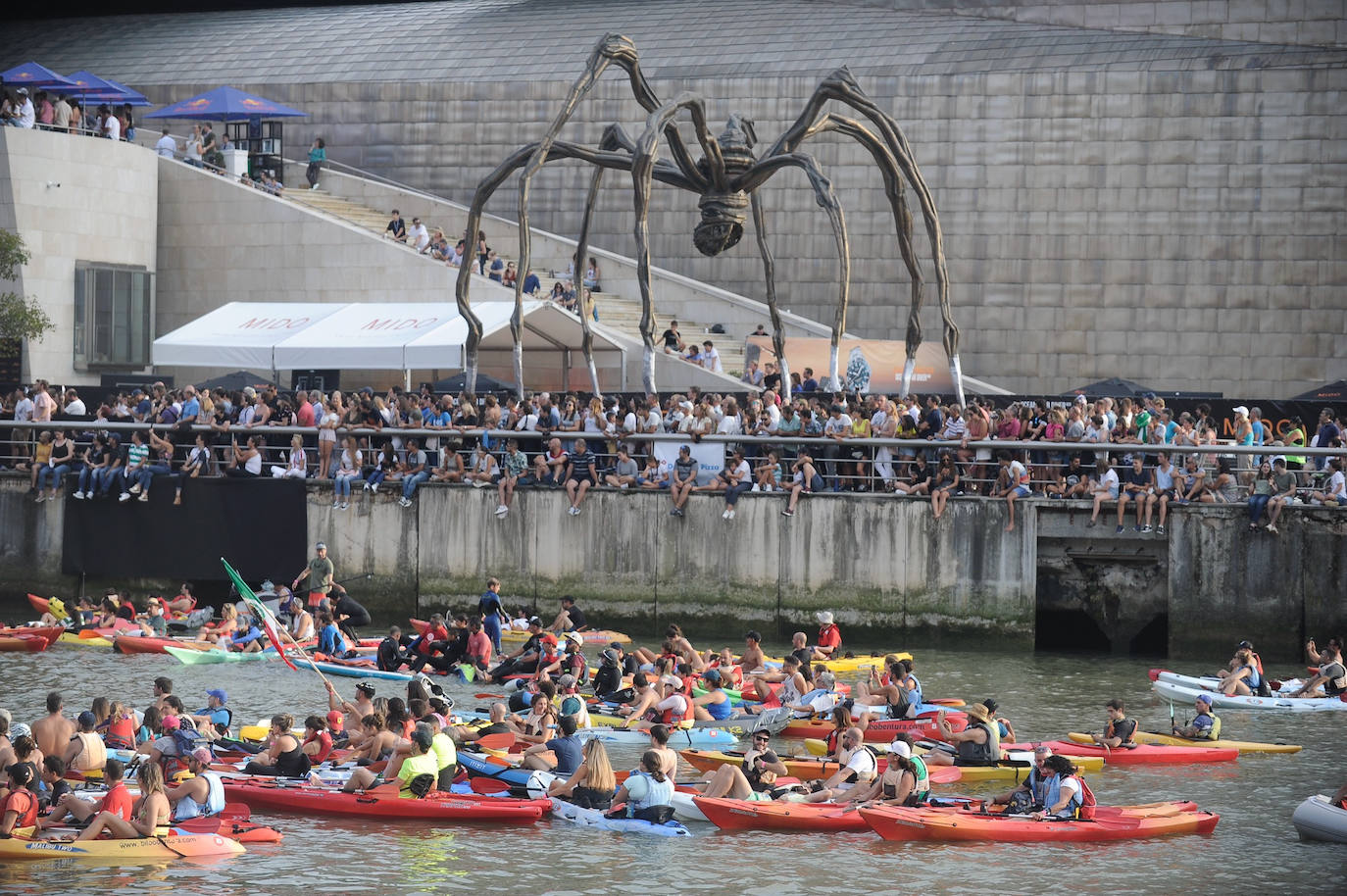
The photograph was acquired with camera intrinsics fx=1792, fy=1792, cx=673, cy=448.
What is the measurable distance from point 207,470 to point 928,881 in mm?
21747

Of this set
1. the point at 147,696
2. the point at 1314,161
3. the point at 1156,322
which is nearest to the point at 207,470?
the point at 147,696

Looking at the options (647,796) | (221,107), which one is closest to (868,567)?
(647,796)

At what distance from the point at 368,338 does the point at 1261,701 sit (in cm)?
2192

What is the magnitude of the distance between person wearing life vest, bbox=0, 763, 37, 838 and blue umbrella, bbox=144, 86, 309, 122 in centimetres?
3483

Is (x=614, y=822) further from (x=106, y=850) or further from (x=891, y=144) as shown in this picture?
(x=891, y=144)

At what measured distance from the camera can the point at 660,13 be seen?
55438 millimetres

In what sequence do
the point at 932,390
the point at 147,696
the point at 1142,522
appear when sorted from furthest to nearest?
the point at 932,390
the point at 1142,522
the point at 147,696

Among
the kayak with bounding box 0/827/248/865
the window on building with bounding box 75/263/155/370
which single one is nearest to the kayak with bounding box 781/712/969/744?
the kayak with bounding box 0/827/248/865

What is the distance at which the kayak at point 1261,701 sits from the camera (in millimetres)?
26125

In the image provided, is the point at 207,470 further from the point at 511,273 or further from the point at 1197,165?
the point at 1197,165

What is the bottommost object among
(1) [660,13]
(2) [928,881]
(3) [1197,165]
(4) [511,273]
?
(2) [928,881]

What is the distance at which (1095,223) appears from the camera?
47.7 meters

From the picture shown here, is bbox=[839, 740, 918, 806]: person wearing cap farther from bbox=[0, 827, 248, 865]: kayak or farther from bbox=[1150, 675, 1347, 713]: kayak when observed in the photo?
bbox=[1150, 675, 1347, 713]: kayak

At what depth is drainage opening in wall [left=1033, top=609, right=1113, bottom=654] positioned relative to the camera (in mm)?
31844
